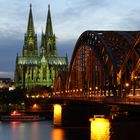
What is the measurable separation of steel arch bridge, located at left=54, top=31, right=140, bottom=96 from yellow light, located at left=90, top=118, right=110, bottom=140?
3647 millimetres

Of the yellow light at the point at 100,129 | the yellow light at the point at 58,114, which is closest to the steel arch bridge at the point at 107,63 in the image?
the yellow light at the point at 100,129

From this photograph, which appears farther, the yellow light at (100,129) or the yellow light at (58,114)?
the yellow light at (58,114)

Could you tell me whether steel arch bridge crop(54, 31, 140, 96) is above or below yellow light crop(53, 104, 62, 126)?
above

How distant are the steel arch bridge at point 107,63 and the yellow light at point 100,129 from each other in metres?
3.65

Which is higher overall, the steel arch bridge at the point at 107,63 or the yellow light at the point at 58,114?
the steel arch bridge at the point at 107,63

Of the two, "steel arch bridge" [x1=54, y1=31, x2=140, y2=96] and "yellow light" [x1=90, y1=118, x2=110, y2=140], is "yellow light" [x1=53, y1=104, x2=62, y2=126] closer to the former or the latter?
"steel arch bridge" [x1=54, y1=31, x2=140, y2=96]

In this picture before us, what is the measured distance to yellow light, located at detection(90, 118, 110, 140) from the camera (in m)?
52.6

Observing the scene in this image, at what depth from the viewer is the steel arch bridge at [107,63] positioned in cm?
5666

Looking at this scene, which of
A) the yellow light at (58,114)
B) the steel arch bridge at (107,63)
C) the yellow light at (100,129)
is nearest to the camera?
the yellow light at (100,129)

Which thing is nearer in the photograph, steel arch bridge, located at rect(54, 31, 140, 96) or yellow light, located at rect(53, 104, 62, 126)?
steel arch bridge, located at rect(54, 31, 140, 96)

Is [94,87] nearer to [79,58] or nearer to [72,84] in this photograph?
[79,58]

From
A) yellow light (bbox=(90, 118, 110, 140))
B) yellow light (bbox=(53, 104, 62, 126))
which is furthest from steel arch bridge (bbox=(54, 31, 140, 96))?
yellow light (bbox=(53, 104, 62, 126))

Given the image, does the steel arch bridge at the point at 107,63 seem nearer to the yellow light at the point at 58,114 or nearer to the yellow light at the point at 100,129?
the yellow light at the point at 100,129

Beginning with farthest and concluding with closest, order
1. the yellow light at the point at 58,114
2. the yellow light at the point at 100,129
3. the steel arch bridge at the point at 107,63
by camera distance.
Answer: the yellow light at the point at 58,114
the steel arch bridge at the point at 107,63
the yellow light at the point at 100,129
